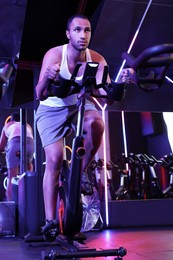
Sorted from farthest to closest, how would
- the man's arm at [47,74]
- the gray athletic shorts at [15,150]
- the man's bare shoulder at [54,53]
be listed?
the gray athletic shorts at [15,150]
the man's bare shoulder at [54,53]
the man's arm at [47,74]

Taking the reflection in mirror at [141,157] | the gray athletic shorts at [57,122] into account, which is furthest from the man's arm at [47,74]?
the reflection in mirror at [141,157]

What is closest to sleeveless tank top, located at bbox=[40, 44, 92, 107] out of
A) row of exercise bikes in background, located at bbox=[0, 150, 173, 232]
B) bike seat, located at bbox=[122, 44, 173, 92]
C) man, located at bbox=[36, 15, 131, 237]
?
man, located at bbox=[36, 15, 131, 237]

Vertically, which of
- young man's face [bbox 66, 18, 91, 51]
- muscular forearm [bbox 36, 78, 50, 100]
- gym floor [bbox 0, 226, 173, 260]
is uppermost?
young man's face [bbox 66, 18, 91, 51]

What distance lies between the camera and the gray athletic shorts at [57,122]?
2312 millimetres

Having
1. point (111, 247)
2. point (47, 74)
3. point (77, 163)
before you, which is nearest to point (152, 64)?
point (47, 74)

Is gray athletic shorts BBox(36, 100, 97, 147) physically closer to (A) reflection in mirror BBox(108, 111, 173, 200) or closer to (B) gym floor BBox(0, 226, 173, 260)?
(B) gym floor BBox(0, 226, 173, 260)

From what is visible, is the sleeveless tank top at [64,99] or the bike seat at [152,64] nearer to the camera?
the bike seat at [152,64]

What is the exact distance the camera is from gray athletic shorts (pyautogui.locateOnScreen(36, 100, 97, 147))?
7.59 feet

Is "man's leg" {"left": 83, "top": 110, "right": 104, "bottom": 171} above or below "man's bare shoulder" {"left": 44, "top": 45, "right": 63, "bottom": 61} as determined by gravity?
below

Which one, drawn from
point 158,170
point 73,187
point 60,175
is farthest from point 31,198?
point 158,170

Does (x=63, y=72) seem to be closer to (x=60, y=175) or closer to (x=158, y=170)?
(x=60, y=175)

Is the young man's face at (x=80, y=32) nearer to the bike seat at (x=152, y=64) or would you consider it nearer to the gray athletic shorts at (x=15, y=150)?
the bike seat at (x=152, y=64)

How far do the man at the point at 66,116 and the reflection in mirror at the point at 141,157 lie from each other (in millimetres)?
3181

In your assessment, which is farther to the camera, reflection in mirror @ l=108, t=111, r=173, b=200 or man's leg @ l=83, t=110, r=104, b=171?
reflection in mirror @ l=108, t=111, r=173, b=200
